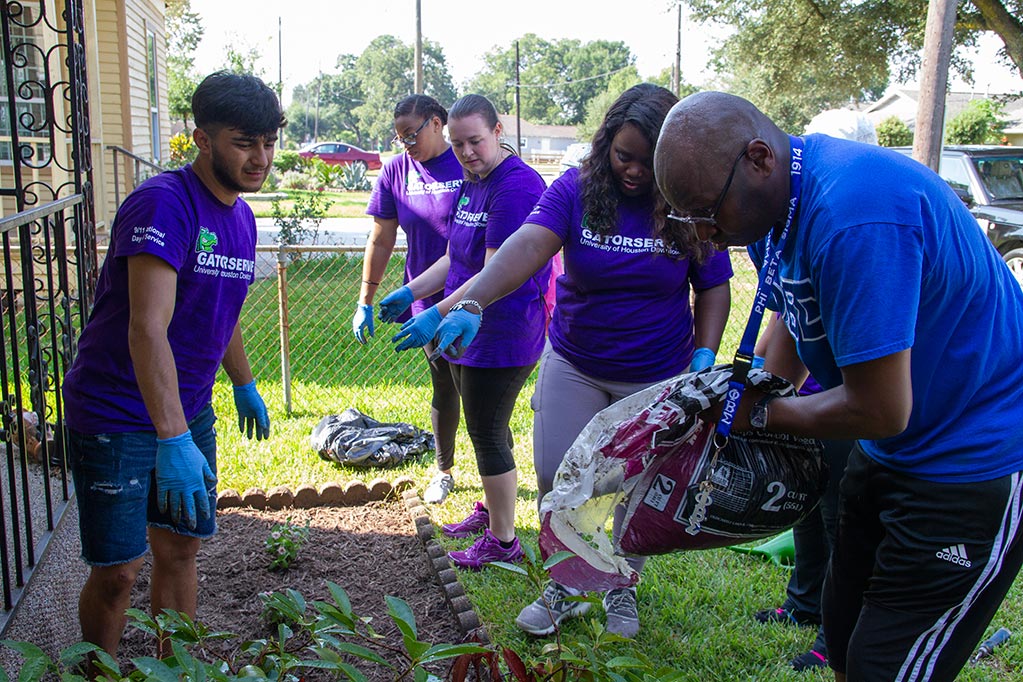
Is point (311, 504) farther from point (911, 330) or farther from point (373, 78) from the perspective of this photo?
point (373, 78)

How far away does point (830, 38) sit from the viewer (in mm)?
20547

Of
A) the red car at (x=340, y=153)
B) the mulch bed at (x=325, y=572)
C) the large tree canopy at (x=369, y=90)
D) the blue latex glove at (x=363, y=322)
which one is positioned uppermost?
the large tree canopy at (x=369, y=90)

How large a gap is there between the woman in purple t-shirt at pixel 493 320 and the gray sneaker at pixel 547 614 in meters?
0.52

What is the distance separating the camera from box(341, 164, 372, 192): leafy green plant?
33156 millimetres

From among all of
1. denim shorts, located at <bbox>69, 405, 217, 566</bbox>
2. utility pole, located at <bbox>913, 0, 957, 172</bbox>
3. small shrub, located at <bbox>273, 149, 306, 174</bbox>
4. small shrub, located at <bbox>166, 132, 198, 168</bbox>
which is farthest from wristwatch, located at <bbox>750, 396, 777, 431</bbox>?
small shrub, located at <bbox>273, 149, 306, 174</bbox>

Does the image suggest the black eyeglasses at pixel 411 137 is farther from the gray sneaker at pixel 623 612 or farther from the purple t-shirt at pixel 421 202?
the gray sneaker at pixel 623 612

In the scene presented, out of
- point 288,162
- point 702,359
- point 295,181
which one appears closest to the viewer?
point 702,359

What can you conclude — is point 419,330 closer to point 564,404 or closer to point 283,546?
point 564,404

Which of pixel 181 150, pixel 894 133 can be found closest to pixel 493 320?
pixel 181 150

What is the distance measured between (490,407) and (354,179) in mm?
31081

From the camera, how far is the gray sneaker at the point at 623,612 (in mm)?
3211

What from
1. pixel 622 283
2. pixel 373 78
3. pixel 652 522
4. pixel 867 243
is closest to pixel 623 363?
pixel 622 283

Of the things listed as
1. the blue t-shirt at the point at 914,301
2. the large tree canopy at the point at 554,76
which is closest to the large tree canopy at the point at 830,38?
the blue t-shirt at the point at 914,301

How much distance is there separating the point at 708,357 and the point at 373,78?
121m
